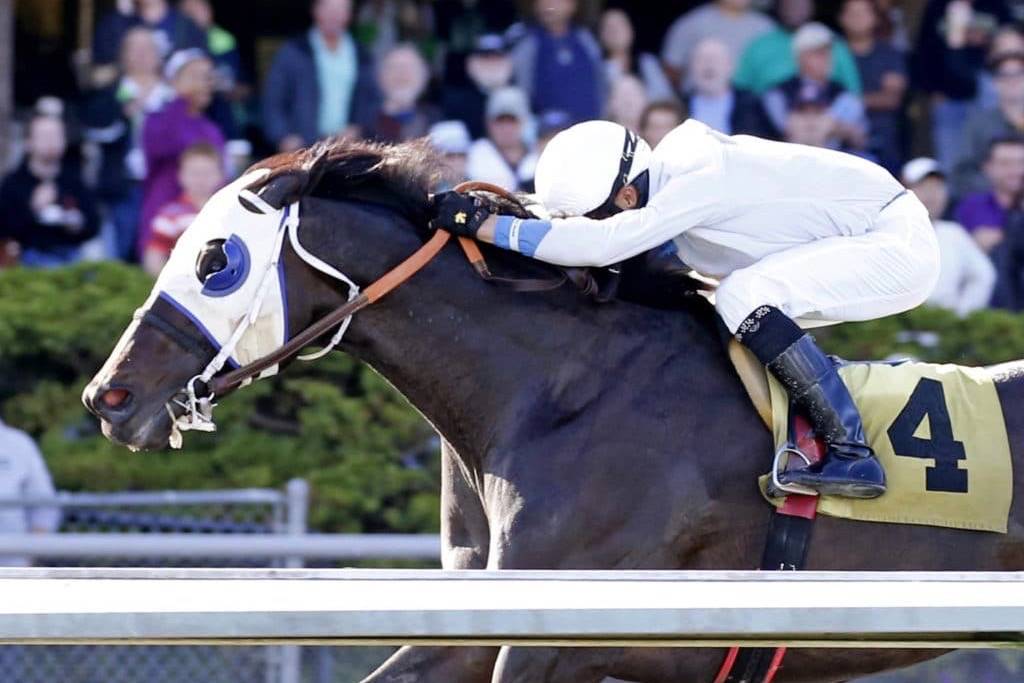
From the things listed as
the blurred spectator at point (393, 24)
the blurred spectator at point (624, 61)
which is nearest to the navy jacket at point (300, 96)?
the blurred spectator at point (393, 24)

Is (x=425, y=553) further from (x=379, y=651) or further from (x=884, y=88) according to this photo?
(x=884, y=88)

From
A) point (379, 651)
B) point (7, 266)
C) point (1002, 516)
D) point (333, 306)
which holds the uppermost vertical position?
point (333, 306)

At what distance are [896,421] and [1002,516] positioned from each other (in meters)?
0.30

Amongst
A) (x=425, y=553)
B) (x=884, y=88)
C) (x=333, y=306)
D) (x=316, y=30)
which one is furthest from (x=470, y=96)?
(x=333, y=306)

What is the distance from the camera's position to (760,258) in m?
4.26

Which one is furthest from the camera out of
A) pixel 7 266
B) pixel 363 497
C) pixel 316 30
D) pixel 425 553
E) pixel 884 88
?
pixel 884 88

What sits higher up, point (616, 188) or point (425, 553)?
point (616, 188)

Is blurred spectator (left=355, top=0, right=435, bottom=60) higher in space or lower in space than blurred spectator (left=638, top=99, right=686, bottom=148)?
higher

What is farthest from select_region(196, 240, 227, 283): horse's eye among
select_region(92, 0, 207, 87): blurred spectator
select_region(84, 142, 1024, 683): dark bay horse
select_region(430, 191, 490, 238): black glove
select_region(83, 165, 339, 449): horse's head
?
select_region(92, 0, 207, 87): blurred spectator

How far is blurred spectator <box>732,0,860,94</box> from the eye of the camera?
877 cm

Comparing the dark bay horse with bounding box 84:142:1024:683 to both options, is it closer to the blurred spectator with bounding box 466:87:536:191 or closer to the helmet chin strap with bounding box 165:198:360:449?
the helmet chin strap with bounding box 165:198:360:449

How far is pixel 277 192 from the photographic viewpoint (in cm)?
421

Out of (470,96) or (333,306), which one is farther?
(470,96)

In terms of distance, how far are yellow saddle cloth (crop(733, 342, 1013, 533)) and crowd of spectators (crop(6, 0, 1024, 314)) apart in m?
3.35
